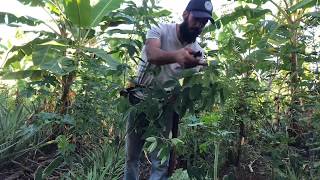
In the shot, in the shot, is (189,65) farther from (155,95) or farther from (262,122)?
(262,122)

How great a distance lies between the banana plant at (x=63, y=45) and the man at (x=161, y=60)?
1.50 metres

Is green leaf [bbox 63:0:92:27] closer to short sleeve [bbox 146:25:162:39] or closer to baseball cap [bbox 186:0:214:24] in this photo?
short sleeve [bbox 146:25:162:39]

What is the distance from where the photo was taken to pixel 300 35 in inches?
167

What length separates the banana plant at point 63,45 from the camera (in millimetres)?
5016

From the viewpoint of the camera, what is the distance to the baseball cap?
3.03 metres

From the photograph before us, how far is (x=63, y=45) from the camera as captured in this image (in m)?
5.50

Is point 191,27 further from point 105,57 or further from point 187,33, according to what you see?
point 105,57

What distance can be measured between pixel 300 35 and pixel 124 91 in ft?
6.69

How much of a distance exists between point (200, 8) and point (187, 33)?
0.28 metres

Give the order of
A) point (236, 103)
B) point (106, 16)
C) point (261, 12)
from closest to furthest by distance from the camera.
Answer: point (236, 103) → point (261, 12) → point (106, 16)

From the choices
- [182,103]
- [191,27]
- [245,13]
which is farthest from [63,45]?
[182,103]

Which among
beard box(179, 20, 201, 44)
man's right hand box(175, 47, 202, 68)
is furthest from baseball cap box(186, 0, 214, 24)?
man's right hand box(175, 47, 202, 68)

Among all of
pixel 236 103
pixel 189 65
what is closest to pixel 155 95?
pixel 189 65

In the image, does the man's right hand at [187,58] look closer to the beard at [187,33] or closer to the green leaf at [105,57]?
the beard at [187,33]
